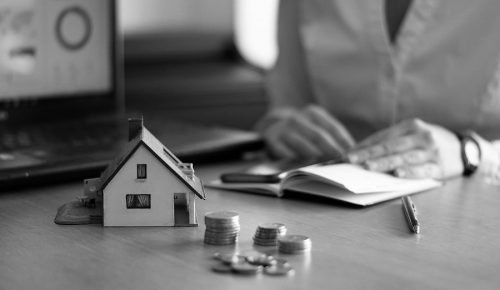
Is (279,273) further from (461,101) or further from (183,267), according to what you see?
(461,101)

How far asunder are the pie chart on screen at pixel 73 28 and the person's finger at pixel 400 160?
2.10 feet

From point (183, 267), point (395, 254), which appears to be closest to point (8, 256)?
point (183, 267)

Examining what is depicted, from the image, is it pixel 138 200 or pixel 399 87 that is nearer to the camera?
pixel 138 200

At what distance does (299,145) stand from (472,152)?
0.30 m

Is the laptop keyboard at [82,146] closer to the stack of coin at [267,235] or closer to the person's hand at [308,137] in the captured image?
the person's hand at [308,137]

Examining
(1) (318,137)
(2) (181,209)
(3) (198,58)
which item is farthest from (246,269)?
(3) (198,58)

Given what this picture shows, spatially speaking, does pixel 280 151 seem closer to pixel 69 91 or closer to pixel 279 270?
pixel 69 91

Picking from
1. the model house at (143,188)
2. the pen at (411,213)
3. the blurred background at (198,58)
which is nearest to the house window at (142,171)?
the model house at (143,188)

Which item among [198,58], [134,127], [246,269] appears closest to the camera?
[246,269]

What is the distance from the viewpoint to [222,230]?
849 mm

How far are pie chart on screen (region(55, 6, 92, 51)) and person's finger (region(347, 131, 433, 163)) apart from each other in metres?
0.60

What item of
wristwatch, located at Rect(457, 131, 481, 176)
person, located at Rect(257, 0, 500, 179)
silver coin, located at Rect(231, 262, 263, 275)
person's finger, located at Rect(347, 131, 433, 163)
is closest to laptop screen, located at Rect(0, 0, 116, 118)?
person, located at Rect(257, 0, 500, 179)

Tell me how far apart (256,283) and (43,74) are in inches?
34.0

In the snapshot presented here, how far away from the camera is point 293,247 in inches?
32.2
